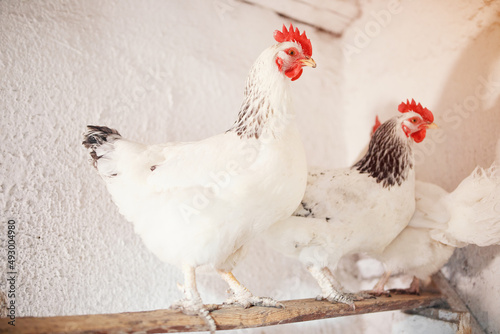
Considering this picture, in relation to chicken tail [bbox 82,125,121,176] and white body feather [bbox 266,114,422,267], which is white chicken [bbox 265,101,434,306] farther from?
chicken tail [bbox 82,125,121,176]

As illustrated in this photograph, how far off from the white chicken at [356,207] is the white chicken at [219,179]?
28cm

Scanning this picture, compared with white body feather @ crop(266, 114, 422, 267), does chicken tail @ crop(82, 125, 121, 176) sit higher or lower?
higher

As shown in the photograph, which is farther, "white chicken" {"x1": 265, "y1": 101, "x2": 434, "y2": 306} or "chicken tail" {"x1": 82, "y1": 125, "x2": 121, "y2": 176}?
"white chicken" {"x1": 265, "y1": 101, "x2": 434, "y2": 306}

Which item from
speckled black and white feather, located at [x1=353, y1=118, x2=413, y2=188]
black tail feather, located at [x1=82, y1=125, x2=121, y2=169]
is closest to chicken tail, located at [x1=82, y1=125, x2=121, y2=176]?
black tail feather, located at [x1=82, y1=125, x2=121, y2=169]

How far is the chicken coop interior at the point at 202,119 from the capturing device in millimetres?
1686

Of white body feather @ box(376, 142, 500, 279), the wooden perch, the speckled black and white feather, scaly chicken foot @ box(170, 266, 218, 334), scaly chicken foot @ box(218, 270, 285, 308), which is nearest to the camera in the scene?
the wooden perch

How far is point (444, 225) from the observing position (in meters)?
1.94

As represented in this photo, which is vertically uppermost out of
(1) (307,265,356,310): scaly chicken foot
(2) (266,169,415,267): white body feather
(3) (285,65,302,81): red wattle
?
(3) (285,65,302,81): red wattle

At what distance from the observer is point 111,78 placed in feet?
6.69

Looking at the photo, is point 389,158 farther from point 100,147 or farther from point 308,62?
point 100,147

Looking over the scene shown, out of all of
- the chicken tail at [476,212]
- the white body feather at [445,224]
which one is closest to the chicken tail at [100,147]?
the white body feather at [445,224]

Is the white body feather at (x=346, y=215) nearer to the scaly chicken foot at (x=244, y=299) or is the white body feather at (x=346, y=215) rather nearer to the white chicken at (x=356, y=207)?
the white chicken at (x=356, y=207)

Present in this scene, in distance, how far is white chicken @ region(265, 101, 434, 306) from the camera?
1757 mm

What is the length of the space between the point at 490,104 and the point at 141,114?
1742 mm
